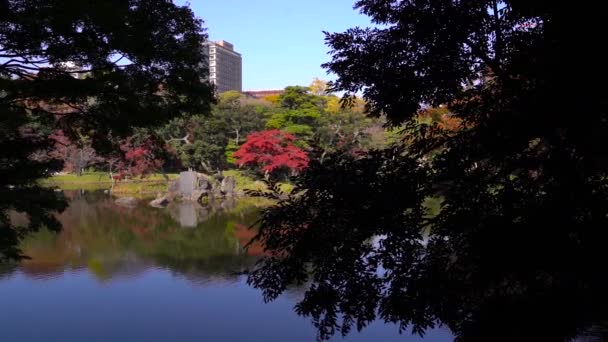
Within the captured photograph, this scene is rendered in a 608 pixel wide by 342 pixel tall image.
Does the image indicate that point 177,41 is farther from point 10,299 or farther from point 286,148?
point 286,148

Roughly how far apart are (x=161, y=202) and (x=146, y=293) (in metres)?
9.33

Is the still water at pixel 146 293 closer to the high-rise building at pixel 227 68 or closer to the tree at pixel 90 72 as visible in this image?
the tree at pixel 90 72

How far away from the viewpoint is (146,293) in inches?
280

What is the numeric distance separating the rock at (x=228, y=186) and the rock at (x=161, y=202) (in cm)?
183

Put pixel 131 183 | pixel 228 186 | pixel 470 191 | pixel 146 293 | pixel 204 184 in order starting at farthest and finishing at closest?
pixel 131 183, pixel 228 186, pixel 204 184, pixel 146 293, pixel 470 191

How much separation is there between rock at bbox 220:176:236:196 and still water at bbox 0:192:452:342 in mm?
5120

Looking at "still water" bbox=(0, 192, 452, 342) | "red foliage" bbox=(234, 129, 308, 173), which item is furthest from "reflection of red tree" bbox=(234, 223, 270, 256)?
"red foliage" bbox=(234, 129, 308, 173)

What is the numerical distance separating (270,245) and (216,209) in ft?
42.1

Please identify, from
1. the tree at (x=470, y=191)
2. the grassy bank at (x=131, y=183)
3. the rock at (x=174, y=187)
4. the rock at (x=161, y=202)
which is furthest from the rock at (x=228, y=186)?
the tree at (x=470, y=191)

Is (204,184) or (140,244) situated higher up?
(204,184)

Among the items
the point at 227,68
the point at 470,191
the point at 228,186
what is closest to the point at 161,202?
the point at 228,186

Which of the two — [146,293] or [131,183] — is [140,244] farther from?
[131,183]

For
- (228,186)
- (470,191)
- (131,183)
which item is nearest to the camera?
(470,191)

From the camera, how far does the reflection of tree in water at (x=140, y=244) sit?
8555 mm
